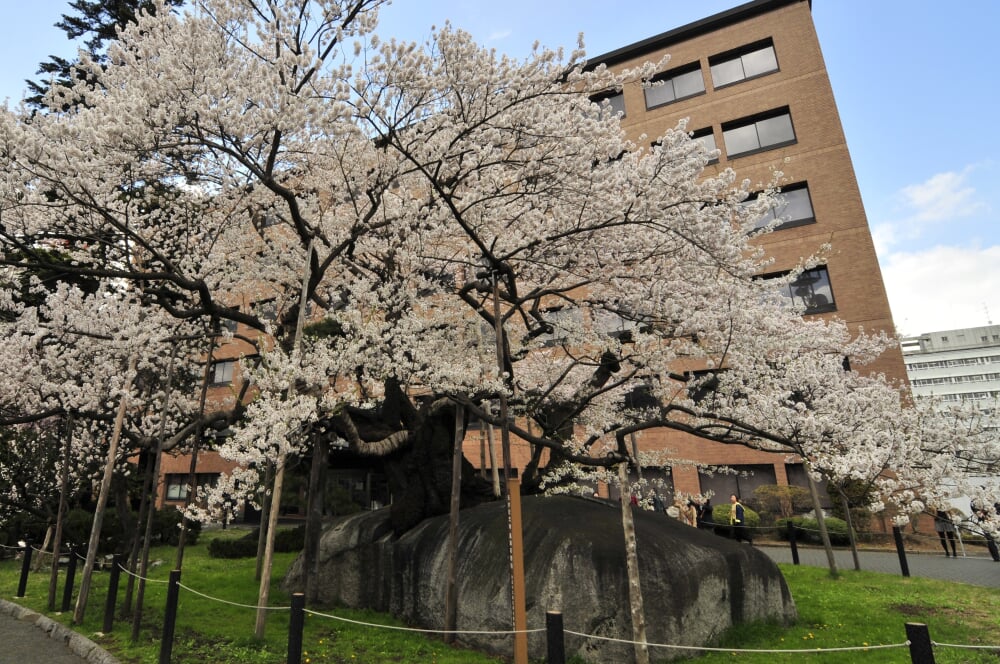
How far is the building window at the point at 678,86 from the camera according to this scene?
27.6m

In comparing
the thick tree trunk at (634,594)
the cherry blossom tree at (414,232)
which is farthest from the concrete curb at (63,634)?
the thick tree trunk at (634,594)

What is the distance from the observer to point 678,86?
28.0m

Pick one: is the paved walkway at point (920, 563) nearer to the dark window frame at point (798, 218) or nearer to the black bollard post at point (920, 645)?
the black bollard post at point (920, 645)

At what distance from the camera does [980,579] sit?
40.3 feet

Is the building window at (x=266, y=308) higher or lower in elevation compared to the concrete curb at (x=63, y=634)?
higher

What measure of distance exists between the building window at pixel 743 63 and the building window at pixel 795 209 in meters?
6.55

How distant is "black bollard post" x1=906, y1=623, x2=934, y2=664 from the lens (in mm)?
3666

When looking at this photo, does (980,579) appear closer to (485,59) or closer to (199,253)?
(485,59)

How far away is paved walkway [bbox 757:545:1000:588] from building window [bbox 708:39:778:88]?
72.4 ft

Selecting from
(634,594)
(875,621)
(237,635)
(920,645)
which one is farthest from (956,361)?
(237,635)

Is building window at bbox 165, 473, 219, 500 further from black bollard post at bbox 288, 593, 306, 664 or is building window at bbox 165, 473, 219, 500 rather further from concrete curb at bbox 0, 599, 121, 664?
black bollard post at bbox 288, 593, 306, 664

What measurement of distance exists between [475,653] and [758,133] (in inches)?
1047

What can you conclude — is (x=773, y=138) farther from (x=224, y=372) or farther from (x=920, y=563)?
(x=224, y=372)

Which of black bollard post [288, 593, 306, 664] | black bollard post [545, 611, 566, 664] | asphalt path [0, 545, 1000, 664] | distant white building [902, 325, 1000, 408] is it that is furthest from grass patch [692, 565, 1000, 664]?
distant white building [902, 325, 1000, 408]
